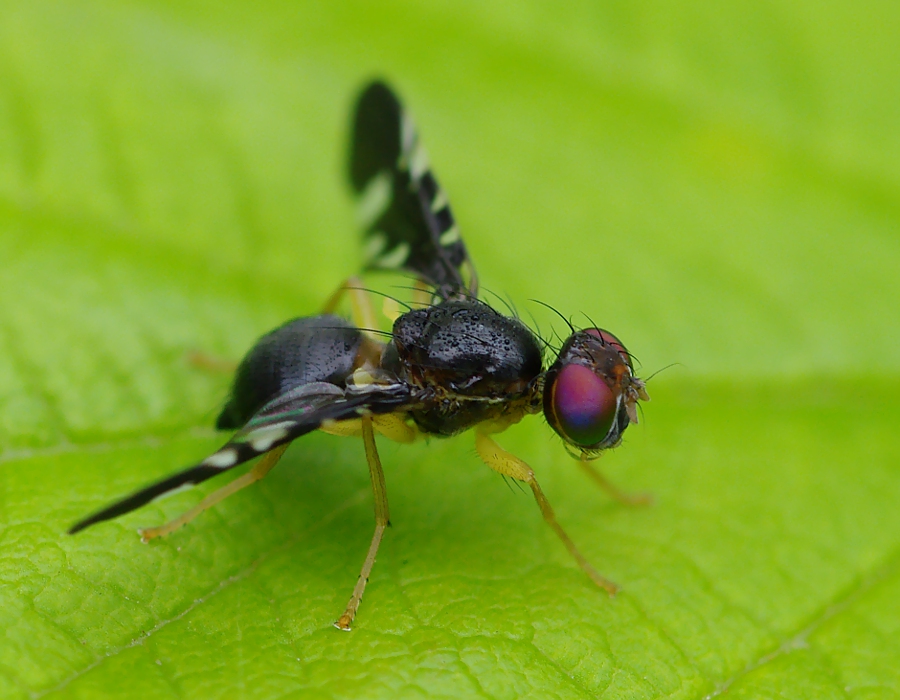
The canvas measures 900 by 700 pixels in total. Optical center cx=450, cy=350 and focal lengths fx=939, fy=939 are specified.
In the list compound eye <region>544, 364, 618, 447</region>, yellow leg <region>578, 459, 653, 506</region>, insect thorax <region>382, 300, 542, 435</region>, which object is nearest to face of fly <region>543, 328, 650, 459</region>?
compound eye <region>544, 364, 618, 447</region>

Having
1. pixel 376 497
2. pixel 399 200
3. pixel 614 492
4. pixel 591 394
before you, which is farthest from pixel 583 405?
pixel 399 200

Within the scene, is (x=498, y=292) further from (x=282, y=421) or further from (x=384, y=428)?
(x=282, y=421)

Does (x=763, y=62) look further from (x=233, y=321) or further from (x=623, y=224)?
(x=233, y=321)

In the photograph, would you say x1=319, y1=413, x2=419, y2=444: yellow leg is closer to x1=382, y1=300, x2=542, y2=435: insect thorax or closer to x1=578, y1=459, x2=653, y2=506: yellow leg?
x1=382, y1=300, x2=542, y2=435: insect thorax

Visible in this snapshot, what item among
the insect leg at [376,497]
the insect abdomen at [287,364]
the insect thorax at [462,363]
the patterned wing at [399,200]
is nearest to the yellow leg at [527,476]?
the insect thorax at [462,363]

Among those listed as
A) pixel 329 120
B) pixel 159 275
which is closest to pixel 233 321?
pixel 159 275
